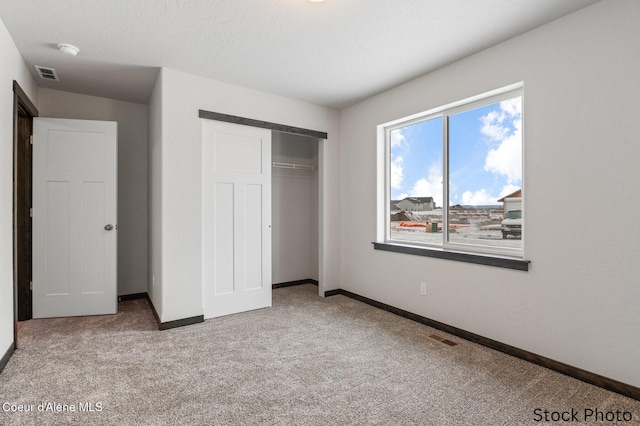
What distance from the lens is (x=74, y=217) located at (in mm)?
3523

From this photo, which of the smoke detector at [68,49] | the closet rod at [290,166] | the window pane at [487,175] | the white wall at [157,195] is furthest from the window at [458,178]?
the smoke detector at [68,49]

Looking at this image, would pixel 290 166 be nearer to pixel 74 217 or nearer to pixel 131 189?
pixel 131 189

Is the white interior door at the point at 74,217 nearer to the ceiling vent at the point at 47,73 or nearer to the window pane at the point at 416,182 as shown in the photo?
the ceiling vent at the point at 47,73

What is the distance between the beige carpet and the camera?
1.83m

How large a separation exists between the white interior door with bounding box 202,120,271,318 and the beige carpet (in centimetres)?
48

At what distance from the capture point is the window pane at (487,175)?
2.74 m

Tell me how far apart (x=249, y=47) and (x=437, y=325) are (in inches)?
119

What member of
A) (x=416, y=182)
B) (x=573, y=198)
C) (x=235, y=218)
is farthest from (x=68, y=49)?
(x=573, y=198)

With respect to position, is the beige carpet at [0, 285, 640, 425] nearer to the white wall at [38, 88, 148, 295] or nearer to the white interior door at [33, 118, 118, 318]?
the white interior door at [33, 118, 118, 318]

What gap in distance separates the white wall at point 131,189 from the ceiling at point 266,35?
0.68 meters

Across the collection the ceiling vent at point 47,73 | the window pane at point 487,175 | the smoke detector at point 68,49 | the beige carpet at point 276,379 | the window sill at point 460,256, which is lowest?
the beige carpet at point 276,379

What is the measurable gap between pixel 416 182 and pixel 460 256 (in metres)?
1.02

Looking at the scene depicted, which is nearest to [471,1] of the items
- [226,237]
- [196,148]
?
[196,148]

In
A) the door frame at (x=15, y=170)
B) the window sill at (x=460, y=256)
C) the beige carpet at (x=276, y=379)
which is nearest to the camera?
the beige carpet at (x=276, y=379)
